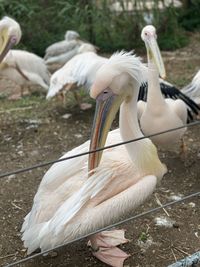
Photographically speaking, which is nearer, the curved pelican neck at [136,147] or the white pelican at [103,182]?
the white pelican at [103,182]

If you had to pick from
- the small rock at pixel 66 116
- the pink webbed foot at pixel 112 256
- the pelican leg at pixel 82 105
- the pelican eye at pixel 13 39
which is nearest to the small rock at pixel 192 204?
the pink webbed foot at pixel 112 256

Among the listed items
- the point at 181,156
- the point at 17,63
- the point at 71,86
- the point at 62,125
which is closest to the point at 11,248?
the point at 181,156

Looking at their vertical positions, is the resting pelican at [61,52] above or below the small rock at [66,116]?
above

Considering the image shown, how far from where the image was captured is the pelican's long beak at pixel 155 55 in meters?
3.66

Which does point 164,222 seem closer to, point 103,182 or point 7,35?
point 103,182

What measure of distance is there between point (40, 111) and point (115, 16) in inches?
105

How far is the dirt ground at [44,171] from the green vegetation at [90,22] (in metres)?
1.65

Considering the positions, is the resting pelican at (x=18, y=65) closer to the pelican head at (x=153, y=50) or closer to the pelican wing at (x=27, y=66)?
the pelican wing at (x=27, y=66)

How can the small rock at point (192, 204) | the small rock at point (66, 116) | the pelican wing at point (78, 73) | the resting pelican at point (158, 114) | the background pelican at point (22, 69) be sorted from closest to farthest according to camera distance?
the small rock at point (192, 204) → the resting pelican at point (158, 114) → the pelican wing at point (78, 73) → the small rock at point (66, 116) → the background pelican at point (22, 69)

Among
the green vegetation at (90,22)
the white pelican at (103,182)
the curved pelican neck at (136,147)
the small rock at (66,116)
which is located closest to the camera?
the white pelican at (103,182)

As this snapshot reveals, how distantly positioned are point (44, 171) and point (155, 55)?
1295 millimetres

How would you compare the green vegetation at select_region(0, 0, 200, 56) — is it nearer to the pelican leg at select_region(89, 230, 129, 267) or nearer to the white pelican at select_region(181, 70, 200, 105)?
the white pelican at select_region(181, 70, 200, 105)

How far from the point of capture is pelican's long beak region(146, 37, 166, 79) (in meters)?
3.66

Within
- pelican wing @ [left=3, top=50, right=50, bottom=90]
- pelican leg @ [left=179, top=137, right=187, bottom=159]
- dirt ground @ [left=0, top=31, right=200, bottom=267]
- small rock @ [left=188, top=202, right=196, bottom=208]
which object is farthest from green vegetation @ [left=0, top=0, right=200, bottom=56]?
small rock @ [left=188, top=202, right=196, bottom=208]
